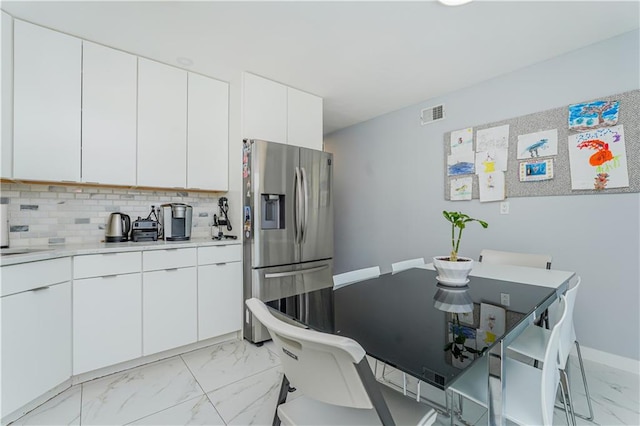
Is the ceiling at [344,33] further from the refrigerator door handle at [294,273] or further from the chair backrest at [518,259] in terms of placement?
the refrigerator door handle at [294,273]

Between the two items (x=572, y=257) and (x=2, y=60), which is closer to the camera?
(x=2, y=60)

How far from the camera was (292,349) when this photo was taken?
890 mm

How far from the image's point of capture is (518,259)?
87.9 inches

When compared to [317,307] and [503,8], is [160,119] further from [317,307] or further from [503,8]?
[503,8]

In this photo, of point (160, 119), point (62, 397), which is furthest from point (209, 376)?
point (160, 119)

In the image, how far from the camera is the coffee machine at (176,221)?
2607mm

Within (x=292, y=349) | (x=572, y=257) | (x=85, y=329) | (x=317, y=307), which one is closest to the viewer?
(x=292, y=349)

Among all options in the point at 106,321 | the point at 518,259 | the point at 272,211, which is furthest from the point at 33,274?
the point at 518,259

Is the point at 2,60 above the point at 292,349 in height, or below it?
above

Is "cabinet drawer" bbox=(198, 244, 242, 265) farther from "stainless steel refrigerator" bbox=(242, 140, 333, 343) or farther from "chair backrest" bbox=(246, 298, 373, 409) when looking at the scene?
"chair backrest" bbox=(246, 298, 373, 409)

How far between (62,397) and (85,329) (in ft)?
1.35

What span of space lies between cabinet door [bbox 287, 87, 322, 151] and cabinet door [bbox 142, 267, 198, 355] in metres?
1.72

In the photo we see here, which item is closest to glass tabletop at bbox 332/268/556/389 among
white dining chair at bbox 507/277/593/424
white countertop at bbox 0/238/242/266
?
white dining chair at bbox 507/277/593/424

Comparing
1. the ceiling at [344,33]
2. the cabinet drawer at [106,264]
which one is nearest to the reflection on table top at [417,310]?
the cabinet drawer at [106,264]
